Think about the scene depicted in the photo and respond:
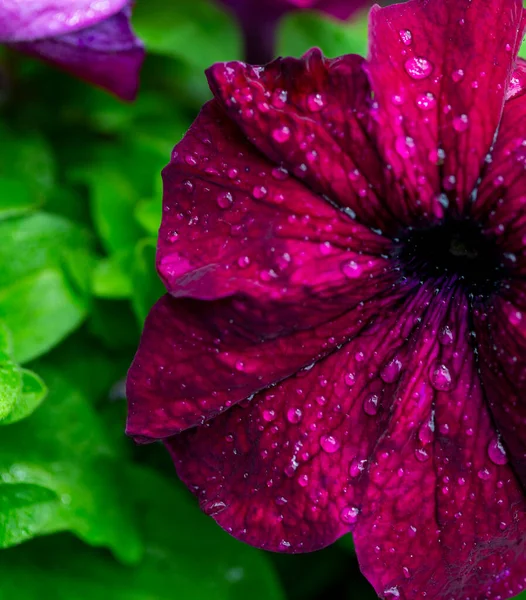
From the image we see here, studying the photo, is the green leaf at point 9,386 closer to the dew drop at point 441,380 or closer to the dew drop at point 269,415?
the dew drop at point 269,415

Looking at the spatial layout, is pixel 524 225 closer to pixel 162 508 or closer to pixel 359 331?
pixel 359 331

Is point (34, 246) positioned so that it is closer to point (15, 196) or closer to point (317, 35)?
point (15, 196)

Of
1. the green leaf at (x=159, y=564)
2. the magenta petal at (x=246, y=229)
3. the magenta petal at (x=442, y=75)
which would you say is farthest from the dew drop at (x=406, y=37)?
the green leaf at (x=159, y=564)

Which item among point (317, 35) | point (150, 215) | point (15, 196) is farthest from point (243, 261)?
point (317, 35)

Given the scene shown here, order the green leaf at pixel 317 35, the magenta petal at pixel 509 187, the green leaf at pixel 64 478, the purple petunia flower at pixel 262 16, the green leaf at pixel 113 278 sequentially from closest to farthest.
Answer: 1. the magenta petal at pixel 509 187
2. the green leaf at pixel 64 478
3. the green leaf at pixel 113 278
4. the green leaf at pixel 317 35
5. the purple petunia flower at pixel 262 16

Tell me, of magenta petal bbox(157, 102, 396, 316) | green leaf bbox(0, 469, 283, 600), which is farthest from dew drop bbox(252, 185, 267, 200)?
green leaf bbox(0, 469, 283, 600)

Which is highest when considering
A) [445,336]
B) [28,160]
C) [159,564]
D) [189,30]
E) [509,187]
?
[509,187]
